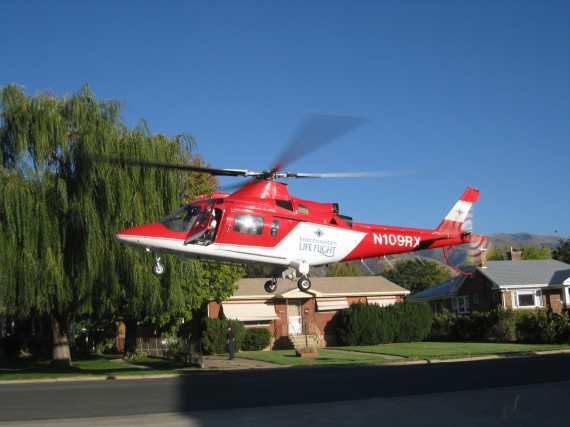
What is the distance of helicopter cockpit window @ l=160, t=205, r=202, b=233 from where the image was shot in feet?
57.0

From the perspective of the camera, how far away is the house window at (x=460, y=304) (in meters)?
49.8

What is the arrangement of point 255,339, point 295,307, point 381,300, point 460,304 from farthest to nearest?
point 460,304 → point 381,300 → point 295,307 → point 255,339

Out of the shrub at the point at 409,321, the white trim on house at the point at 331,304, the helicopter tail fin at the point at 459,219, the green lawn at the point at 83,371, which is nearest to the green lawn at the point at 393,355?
the shrub at the point at 409,321

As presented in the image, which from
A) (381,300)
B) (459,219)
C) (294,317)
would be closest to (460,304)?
(381,300)

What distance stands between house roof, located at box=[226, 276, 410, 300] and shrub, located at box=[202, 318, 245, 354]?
2966 mm

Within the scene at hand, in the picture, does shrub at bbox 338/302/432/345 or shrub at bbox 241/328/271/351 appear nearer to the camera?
shrub at bbox 241/328/271/351

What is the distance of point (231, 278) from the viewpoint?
3812 cm

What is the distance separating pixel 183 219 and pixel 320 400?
18.7 ft

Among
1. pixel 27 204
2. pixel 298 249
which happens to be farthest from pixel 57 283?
pixel 298 249

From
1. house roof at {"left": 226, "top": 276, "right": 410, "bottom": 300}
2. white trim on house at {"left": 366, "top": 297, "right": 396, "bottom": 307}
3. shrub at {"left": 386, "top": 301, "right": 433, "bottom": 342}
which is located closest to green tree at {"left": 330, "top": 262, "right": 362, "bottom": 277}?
house roof at {"left": 226, "top": 276, "right": 410, "bottom": 300}

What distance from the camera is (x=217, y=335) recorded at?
38.5 meters

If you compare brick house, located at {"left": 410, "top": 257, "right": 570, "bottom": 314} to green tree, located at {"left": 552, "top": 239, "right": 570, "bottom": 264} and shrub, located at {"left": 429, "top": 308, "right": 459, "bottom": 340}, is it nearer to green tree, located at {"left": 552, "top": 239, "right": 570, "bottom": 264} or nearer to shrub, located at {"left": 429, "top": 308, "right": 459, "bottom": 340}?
shrub, located at {"left": 429, "top": 308, "right": 459, "bottom": 340}

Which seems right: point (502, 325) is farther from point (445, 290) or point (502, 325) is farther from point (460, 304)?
point (445, 290)

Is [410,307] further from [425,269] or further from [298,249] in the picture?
[425,269]
